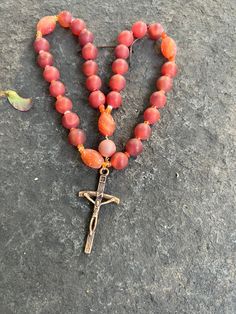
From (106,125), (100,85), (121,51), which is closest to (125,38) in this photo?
Answer: (121,51)

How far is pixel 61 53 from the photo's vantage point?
48.5 inches

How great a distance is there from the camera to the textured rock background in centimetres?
101

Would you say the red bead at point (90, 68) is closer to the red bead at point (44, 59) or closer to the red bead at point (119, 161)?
the red bead at point (44, 59)

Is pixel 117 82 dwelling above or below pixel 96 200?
above

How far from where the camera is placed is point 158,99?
3.76 feet

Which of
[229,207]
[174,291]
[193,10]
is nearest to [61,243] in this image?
[174,291]

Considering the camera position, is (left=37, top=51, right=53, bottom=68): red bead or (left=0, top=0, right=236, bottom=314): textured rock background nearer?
(left=0, top=0, right=236, bottom=314): textured rock background

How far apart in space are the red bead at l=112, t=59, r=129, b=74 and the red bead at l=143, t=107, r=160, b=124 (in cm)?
12

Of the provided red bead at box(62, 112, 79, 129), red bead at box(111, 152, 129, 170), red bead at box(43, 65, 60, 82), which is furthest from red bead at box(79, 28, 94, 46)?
red bead at box(111, 152, 129, 170)

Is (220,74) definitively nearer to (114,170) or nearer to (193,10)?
(193,10)

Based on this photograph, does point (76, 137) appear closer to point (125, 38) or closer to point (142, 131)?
point (142, 131)

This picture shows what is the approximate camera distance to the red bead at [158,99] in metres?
1.15

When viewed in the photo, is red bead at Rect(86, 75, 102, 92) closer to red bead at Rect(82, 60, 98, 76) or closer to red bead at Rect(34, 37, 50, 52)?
red bead at Rect(82, 60, 98, 76)

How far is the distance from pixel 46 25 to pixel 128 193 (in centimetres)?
49
